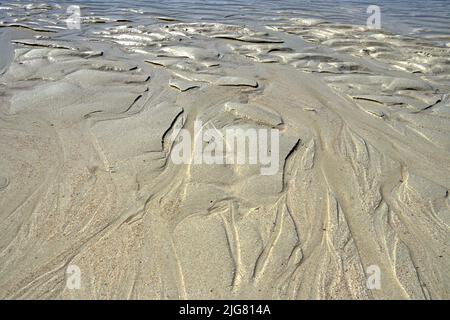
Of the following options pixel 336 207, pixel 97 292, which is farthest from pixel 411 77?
pixel 97 292

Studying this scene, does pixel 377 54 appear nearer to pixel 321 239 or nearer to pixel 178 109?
pixel 178 109

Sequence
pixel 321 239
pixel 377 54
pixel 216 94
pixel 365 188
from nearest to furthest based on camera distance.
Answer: pixel 321 239, pixel 365 188, pixel 216 94, pixel 377 54

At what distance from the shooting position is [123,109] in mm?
4355

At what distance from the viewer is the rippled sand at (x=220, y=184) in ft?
7.86

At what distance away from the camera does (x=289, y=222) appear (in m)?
2.79

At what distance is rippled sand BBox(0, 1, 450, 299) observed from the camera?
2.39m

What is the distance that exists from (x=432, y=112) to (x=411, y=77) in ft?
4.38

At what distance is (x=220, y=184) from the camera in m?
3.13

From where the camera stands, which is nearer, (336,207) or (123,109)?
(336,207)

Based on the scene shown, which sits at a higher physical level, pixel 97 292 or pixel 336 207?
pixel 336 207
